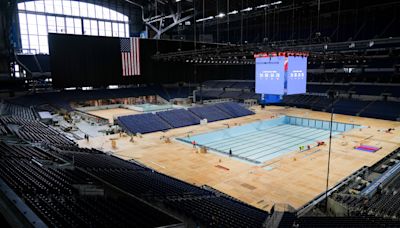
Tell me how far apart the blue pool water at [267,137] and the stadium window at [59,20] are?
2459cm

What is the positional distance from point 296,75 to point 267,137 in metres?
7.11

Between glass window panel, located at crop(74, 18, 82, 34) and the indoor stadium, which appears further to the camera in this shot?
glass window panel, located at crop(74, 18, 82, 34)

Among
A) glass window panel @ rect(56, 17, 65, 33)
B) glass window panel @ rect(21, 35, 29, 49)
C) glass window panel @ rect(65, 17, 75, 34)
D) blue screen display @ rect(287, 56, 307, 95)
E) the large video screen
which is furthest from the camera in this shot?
glass window panel @ rect(65, 17, 75, 34)

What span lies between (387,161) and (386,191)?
4649 mm

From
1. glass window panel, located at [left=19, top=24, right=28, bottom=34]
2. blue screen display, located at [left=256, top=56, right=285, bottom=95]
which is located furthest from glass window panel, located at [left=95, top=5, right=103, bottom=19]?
blue screen display, located at [left=256, top=56, right=285, bottom=95]

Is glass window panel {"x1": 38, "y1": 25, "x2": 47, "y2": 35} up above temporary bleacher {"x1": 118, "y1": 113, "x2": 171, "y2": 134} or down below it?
above

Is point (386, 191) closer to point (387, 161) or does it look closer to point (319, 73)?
point (387, 161)

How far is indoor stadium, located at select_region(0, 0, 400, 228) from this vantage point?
7.55 m

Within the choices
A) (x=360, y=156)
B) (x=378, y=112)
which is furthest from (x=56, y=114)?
(x=378, y=112)

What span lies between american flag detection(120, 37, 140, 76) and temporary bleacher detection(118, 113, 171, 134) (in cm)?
1248

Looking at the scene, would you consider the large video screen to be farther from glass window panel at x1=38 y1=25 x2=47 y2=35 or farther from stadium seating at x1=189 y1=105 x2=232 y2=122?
stadium seating at x1=189 y1=105 x2=232 y2=122

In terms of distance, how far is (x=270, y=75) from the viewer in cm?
1630

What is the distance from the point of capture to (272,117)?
27.3 meters

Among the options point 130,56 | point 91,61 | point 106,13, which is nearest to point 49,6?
point 106,13
